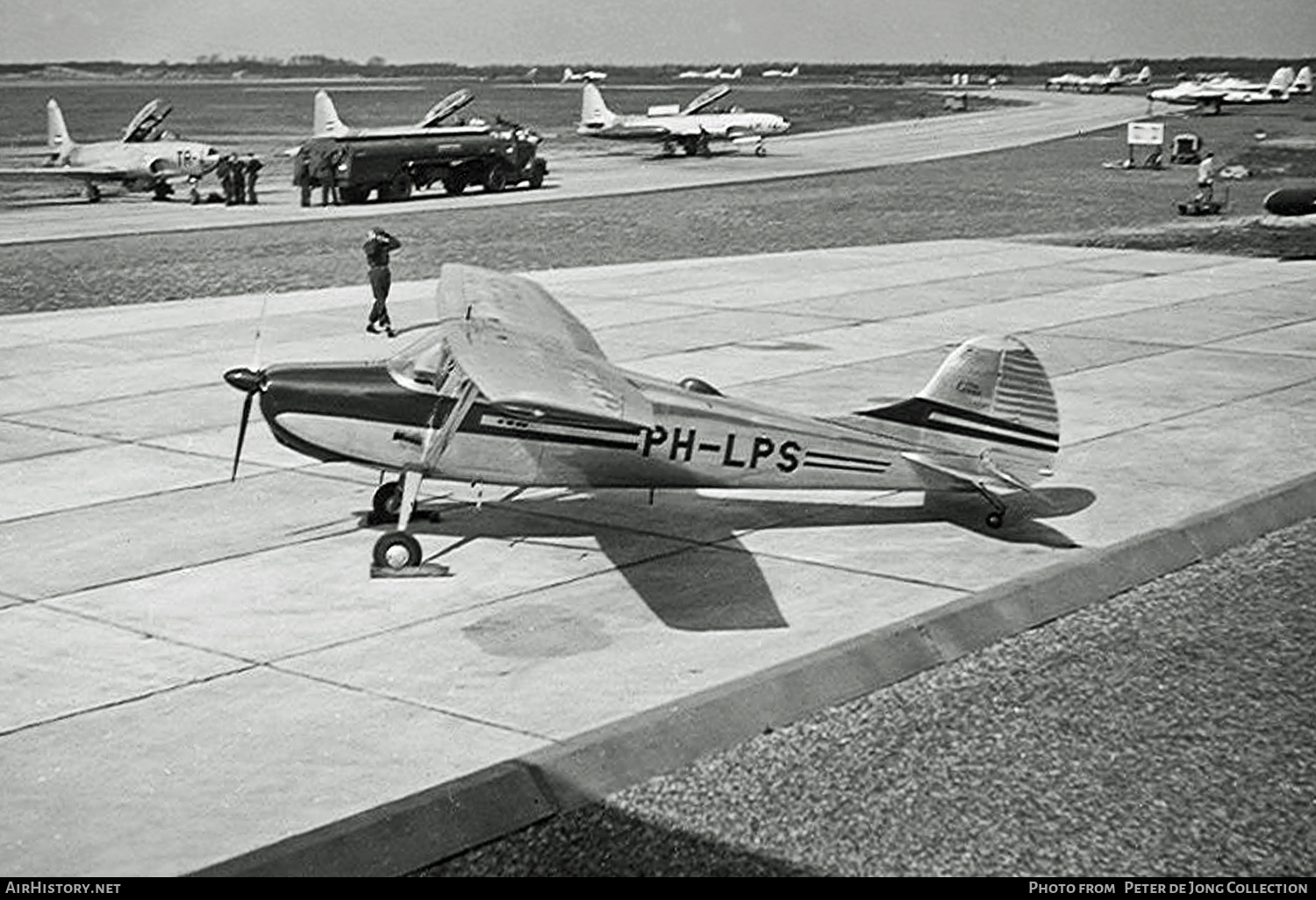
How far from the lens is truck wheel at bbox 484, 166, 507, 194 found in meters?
56.0

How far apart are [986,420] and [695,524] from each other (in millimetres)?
2689

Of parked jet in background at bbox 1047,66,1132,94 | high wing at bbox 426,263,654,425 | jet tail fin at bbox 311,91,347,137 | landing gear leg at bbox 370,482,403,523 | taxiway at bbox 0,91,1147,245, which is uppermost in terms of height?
high wing at bbox 426,263,654,425

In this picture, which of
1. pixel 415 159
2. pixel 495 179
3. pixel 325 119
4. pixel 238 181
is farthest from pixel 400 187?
pixel 325 119

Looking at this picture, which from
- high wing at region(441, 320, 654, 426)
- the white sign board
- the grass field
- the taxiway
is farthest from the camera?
the white sign board

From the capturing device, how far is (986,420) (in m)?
14.9

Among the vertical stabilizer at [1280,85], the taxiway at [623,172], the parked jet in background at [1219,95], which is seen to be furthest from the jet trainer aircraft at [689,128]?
the vertical stabilizer at [1280,85]

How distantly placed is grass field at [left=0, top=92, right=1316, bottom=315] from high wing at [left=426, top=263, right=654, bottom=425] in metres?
16.5

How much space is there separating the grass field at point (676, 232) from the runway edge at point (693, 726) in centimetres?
2188

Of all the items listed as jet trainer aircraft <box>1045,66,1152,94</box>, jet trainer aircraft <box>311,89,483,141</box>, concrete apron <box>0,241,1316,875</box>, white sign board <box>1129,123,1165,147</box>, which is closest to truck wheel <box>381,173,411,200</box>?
jet trainer aircraft <box>311,89,483,141</box>

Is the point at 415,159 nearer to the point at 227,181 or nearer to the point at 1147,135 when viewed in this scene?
the point at 227,181

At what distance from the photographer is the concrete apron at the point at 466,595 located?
31.0 ft

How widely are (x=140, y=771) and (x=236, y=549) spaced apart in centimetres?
481

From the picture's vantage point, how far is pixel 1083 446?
60.3ft

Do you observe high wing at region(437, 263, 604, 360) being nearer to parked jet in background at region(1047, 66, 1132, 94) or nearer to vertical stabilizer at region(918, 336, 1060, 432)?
vertical stabilizer at region(918, 336, 1060, 432)
